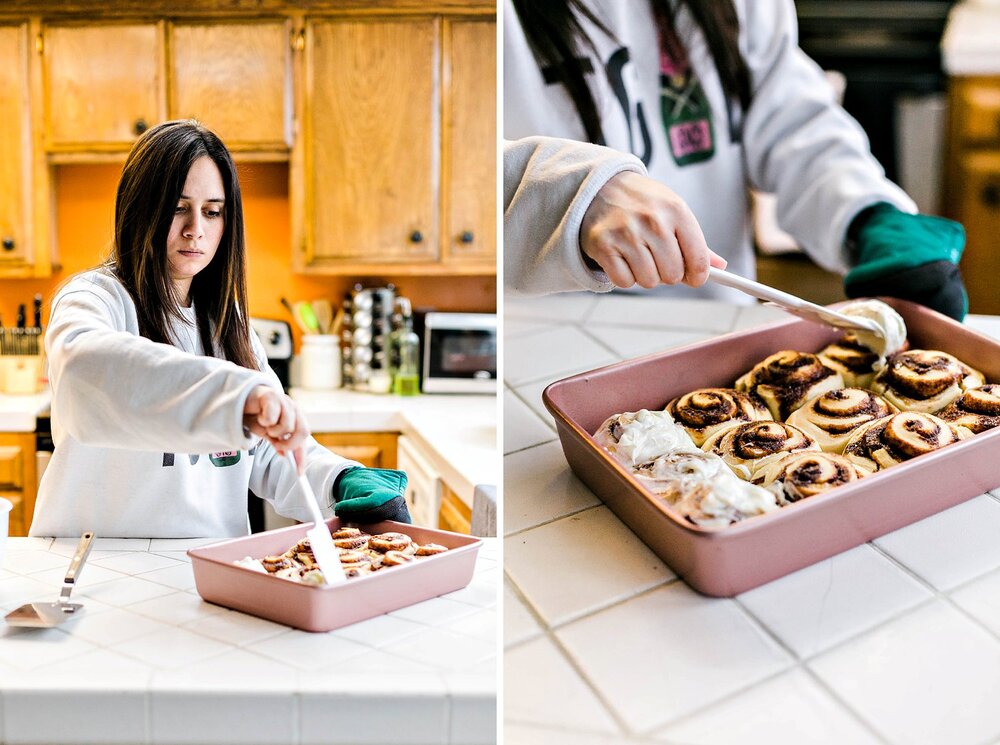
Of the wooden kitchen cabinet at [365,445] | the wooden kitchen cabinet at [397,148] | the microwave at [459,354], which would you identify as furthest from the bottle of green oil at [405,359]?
the wooden kitchen cabinet at [365,445]

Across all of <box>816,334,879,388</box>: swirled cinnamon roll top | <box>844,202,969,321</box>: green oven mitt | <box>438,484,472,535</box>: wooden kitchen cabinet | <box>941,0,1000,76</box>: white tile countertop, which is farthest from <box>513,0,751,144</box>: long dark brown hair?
<box>941,0,1000,76</box>: white tile countertop

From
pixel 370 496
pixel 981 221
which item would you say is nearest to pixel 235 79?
pixel 370 496

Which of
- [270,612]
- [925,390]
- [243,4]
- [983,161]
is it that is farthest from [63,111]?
[983,161]

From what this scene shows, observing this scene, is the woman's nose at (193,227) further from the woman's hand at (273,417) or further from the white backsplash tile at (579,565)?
the white backsplash tile at (579,565)

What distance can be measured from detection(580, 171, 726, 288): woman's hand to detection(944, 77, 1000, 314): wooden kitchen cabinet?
193 cm

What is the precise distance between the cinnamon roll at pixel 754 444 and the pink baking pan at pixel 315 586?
20 centimetres

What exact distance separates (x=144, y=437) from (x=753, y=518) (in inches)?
17.1

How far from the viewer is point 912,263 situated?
0.95 m

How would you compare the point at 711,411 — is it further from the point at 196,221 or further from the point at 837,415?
the point at 196,221

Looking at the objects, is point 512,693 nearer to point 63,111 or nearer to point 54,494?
point 54,494

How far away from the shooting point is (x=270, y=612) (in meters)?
0.65

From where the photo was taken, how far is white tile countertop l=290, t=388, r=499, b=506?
4.41 feet

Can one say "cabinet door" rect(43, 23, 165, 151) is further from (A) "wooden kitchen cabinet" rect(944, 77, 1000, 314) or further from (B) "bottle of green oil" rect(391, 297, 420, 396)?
(A) "wooden kitchen cabinet" rect(944, 77, 1000, 314)

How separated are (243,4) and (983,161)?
177cm
